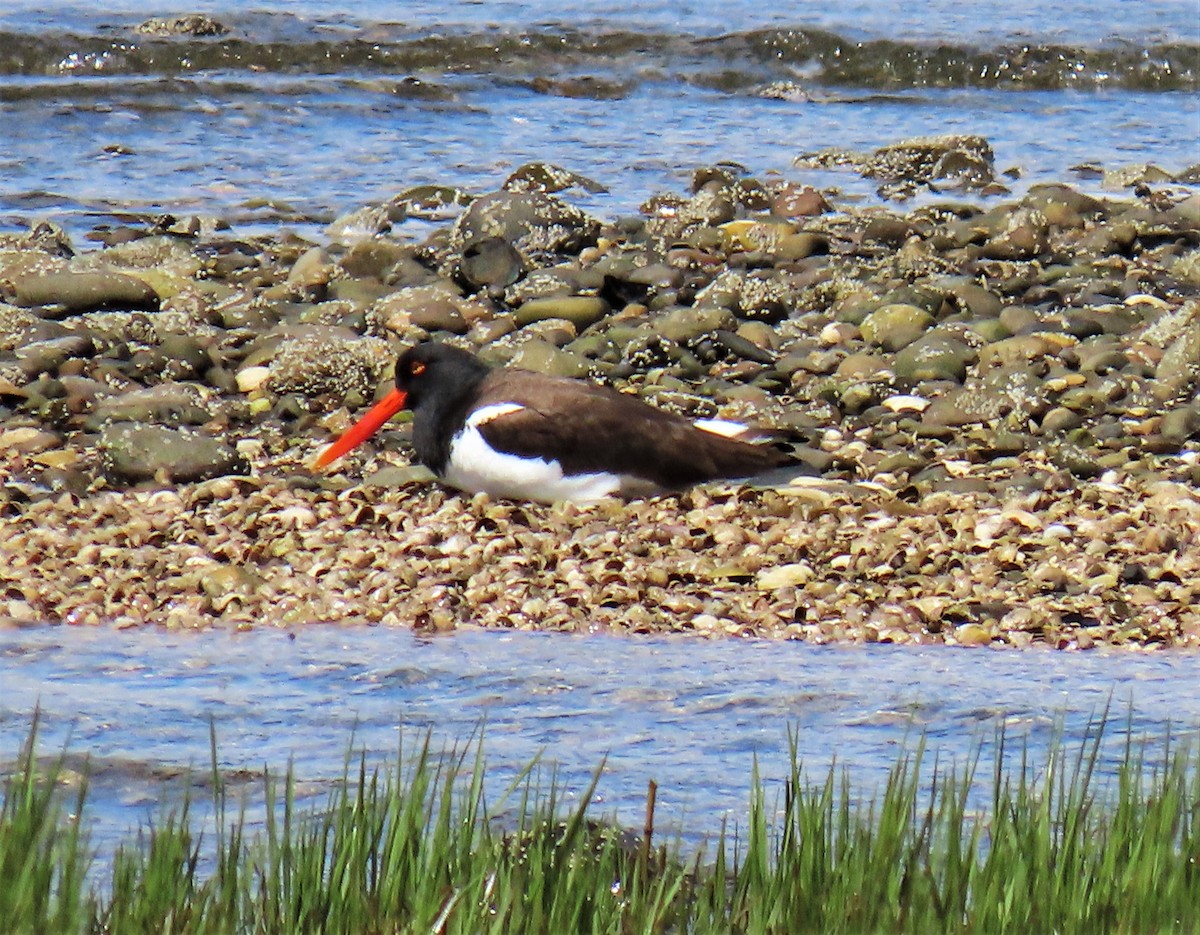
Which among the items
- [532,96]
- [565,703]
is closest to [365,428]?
[565,703]

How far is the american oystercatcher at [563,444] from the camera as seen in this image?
20.6 ft

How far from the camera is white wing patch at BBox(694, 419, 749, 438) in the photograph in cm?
662

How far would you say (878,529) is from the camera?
6.00 metres

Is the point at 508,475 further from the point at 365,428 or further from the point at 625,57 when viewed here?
the point at 625,57

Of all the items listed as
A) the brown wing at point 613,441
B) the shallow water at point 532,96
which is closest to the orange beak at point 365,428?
the brown wing at point 613,441

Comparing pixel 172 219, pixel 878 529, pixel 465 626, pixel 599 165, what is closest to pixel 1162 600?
pixel 878 529

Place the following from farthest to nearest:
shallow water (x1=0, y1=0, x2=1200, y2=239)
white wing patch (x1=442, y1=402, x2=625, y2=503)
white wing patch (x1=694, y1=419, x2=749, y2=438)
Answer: shallow water (x1=0, y1=0, x2=1200, y2=239)
white wing patch (x1=694, y1=419, x2=749, y2=438)
white wing patch (x1=442, y1=402, x2=625, y2=503)

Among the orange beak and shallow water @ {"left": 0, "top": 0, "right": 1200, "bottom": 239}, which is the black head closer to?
the orange beak

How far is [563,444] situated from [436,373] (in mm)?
712

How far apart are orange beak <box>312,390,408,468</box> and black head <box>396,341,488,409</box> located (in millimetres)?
39

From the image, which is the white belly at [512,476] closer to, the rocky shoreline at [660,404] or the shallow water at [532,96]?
the rocky shoreline at [660,404]

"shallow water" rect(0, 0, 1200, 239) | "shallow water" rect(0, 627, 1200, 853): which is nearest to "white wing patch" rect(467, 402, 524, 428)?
"shallow water" rect(0, 627, 1200, 853)

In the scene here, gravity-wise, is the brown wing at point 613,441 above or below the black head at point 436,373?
below

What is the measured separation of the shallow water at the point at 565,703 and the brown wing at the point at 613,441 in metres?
1.23
